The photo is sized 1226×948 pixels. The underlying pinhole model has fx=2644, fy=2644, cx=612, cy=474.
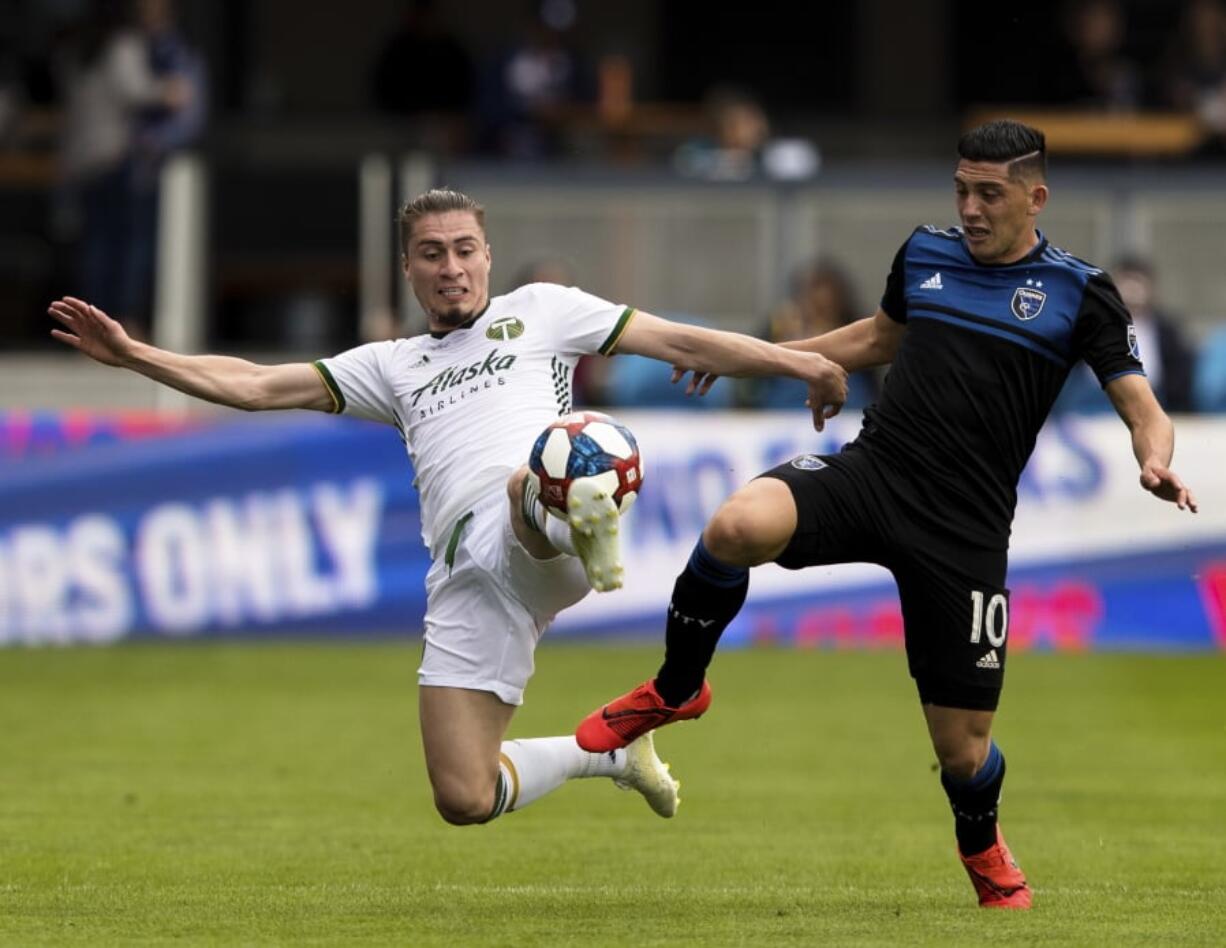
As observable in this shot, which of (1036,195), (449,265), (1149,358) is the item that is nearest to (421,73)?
(1149,358)

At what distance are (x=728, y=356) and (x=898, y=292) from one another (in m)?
0.61

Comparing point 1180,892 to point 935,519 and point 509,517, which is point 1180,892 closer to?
point 935,519

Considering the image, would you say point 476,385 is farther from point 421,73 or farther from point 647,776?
Answer: point 421,73

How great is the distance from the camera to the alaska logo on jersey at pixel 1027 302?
8.34 meters

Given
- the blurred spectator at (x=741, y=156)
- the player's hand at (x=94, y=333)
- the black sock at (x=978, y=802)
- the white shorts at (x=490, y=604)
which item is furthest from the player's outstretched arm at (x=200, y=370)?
the blurred spectator at (x=741, y=156)

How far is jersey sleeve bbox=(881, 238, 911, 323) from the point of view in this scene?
28.4 feet

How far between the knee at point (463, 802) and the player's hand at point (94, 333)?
176cm

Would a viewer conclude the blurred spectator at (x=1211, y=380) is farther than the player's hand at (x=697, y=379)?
Yes

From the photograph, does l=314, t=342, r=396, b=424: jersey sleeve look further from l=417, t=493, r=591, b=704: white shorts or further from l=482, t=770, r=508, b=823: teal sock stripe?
l=482, t=770, r=508, b=823: teal sock stripe

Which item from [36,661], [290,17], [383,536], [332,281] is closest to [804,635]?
[383,536]

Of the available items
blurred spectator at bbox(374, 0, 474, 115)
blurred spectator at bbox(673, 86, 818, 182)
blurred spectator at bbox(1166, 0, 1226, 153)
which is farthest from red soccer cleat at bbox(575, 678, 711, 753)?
blurred spectator at bbox(374, 0, 474, 115)

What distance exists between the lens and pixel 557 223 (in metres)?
19.8

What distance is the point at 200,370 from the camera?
873 centimetres

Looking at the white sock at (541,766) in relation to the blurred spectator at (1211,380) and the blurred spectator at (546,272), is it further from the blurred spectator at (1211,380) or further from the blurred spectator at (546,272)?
the blurred spectator at (1211,380)
